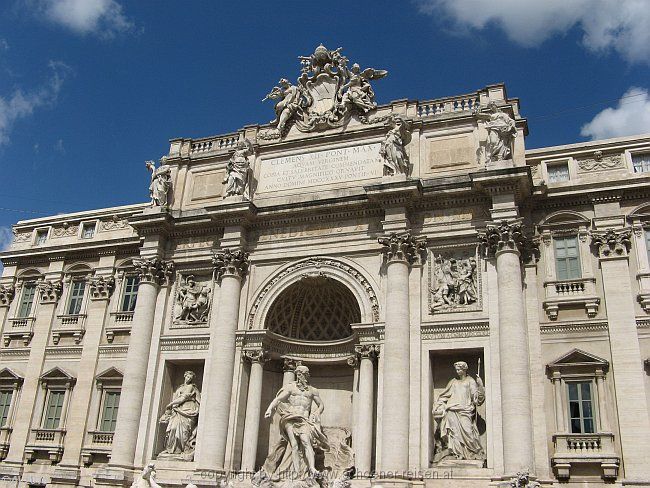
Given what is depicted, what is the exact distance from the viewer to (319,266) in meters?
24.6

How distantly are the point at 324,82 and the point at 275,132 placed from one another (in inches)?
106

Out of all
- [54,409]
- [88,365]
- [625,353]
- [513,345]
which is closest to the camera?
[625,353]

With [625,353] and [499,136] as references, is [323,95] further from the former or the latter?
[625,353]

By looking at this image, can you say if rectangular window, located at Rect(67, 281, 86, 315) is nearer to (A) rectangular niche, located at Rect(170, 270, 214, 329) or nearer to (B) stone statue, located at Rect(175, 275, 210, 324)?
(A) rectangular niche, located at Rect(170, 270, 214, 329)

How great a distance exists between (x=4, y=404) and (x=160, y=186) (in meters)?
11.0

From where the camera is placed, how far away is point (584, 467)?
A: 19.5 m

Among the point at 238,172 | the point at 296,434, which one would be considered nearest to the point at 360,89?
the point at 238,172

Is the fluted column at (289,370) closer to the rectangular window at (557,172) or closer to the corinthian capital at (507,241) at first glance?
the corinthian capital at (507,241)

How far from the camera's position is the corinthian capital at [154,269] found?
26.4 meters

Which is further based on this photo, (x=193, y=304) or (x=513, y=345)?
(x=193, y=304)

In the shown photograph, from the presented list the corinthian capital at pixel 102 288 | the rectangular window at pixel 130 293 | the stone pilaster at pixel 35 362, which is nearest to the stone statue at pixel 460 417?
the rectangular window at pixel 130 293

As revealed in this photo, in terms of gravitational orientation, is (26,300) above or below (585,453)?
above

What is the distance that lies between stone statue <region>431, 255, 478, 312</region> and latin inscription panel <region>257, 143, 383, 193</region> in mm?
4376

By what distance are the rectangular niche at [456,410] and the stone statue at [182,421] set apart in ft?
27.0
